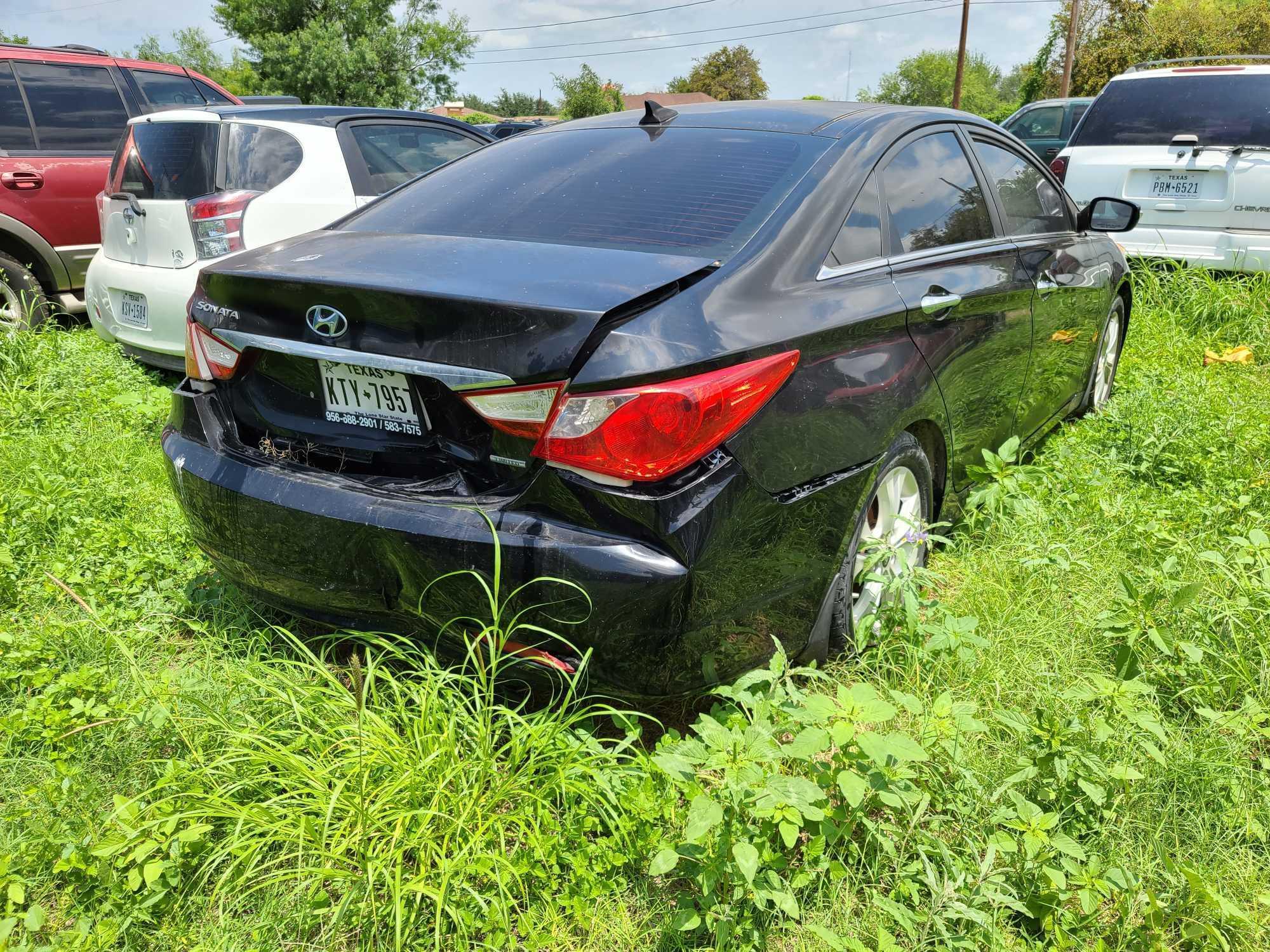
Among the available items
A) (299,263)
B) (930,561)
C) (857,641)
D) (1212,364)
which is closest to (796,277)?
(857,641)

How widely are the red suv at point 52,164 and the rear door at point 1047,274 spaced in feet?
17.4

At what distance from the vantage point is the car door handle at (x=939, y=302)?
105 inches

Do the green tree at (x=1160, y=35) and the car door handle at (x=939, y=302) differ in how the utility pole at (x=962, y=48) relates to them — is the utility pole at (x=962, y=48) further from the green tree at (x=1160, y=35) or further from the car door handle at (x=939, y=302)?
the car door handle at (x=939, y=302)

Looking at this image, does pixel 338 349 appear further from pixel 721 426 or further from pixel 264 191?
pixel 264 191

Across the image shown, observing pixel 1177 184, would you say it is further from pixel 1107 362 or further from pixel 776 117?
pixel 776 117

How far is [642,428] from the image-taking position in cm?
185

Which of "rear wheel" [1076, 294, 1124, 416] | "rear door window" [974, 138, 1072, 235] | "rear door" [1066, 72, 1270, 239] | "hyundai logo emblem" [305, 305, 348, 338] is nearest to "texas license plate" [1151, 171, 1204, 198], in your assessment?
"rear door" [1066, 72, 1270, 239]

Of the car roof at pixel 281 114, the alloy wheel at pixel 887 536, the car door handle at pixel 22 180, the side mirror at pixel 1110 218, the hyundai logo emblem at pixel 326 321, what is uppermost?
the car roof at pixel 281 114

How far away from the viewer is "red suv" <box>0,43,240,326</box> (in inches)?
232

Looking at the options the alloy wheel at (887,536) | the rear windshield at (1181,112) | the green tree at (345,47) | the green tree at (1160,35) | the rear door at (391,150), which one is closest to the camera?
the alloy wheel at (887,536)

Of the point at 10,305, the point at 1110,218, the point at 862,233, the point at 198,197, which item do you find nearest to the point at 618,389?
the point at 862,233

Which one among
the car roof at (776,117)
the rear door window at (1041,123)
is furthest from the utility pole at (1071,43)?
the car roof at (776,117)

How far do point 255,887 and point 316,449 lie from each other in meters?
0.98

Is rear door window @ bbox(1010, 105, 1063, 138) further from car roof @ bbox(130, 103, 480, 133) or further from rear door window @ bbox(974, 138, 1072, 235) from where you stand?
car roof @ bbox(130, 103, 480, 133)
